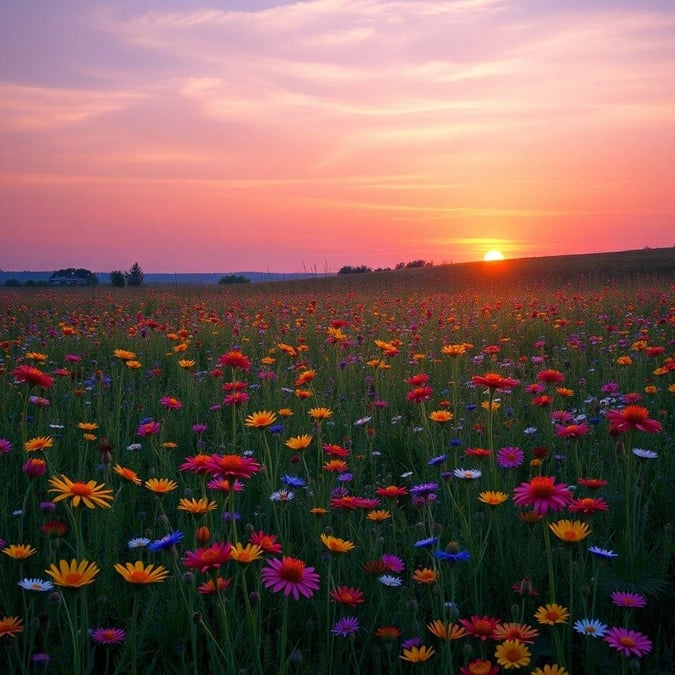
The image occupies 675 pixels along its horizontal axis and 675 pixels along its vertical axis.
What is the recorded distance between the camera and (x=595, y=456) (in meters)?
2.91

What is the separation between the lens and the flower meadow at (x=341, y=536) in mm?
1454

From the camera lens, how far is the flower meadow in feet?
4.77

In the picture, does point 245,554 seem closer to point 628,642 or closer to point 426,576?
point 426,576

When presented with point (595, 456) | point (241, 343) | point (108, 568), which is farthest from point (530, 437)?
point (241, 343)

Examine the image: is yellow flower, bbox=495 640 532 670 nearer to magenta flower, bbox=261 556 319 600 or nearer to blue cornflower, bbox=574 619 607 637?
blue cornflower, bbox=574 619 607 637

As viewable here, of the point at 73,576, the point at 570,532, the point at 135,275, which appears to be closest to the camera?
the point at 73,576

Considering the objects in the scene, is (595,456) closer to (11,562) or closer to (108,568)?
(108,568)

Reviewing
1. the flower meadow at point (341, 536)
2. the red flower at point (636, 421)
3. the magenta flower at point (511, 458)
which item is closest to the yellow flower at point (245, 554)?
the flower meadow at point (341, 536)

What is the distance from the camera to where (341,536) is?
7.11ft

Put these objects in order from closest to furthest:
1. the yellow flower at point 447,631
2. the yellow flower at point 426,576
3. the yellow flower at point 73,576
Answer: the yellow flower at point 73,576
the yellow flower at point 447,631
the yellow flower at point 426,576

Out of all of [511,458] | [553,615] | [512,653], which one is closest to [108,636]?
[512,653]

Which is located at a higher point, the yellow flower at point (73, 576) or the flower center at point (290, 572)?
the yellow flower at point (73, 576)

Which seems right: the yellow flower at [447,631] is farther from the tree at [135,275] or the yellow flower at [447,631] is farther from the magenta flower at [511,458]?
the tree at [135,275]

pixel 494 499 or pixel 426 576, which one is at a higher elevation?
pixel 494 499
